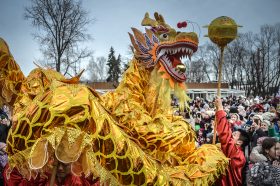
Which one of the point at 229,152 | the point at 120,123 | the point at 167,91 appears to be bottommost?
the point at 229,152

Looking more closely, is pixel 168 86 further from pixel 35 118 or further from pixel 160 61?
pixel 35 118

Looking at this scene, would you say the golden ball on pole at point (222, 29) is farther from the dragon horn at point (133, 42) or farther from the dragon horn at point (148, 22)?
the dragon horn at point (133, 42)

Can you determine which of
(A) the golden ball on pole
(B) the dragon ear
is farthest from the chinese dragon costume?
(A) the golden ball on pole

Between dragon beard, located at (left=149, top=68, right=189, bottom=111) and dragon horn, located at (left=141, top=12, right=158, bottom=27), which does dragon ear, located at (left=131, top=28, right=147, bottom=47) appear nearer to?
dragon horn, located at (left=141, top=12, right=158, bottom=27)

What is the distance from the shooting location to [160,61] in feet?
13.9

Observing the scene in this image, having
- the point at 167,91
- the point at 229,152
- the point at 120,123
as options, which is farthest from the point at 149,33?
the point at 229,152

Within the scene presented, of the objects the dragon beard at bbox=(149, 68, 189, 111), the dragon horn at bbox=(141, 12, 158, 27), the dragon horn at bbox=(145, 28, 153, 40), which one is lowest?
the dragon beard at bbox=(149, 68, 189, 111)

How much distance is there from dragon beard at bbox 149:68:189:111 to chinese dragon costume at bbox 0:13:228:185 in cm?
1

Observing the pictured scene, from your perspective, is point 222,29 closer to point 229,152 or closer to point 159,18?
point 159,18

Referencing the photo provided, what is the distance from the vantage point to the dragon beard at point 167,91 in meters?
4.17

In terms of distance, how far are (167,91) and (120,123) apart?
796mm

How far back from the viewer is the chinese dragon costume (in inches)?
95.1

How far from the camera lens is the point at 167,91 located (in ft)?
13.7

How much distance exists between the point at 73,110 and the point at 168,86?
195 cm
